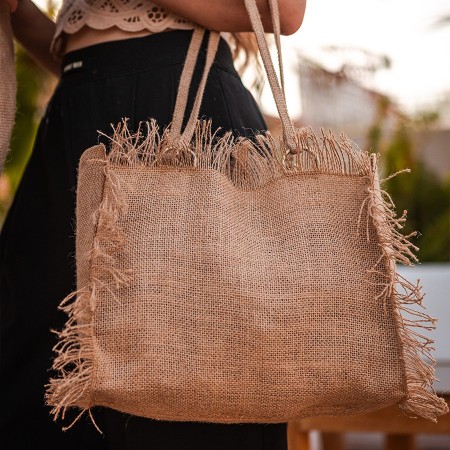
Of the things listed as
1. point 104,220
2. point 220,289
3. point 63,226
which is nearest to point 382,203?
point 220,289

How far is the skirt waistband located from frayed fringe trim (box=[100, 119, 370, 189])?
0.19 metres

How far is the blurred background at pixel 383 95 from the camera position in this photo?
4293 millimetres

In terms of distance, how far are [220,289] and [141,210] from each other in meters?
0.15

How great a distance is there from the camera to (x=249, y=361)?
0.94m

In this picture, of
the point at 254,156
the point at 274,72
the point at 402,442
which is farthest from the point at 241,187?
the point at 402,442

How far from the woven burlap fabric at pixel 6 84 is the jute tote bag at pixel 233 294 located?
0.77 feet

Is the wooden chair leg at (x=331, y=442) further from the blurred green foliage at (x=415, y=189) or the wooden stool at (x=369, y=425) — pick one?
the blurred green foliage at (x=415, y=189)

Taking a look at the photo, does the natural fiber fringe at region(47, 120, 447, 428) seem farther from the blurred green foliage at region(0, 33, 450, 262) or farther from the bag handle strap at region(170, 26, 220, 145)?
the blurred green foliage at region(0, 33, 450, 262)

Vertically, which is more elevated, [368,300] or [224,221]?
[224,221]

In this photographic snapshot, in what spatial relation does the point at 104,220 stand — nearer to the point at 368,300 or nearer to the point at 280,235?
the point at 280,235

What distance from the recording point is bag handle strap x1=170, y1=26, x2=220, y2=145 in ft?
3.43

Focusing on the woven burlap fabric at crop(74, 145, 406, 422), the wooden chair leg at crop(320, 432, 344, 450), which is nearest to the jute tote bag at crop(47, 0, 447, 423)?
the woven burlap fabric at crop(74, 145, 406, 422)

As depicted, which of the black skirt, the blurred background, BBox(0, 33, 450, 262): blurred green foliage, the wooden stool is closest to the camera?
the black skirt

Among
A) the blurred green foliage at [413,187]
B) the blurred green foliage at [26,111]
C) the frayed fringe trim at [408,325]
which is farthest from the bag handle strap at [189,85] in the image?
the blurred green foliage at [413,187]
